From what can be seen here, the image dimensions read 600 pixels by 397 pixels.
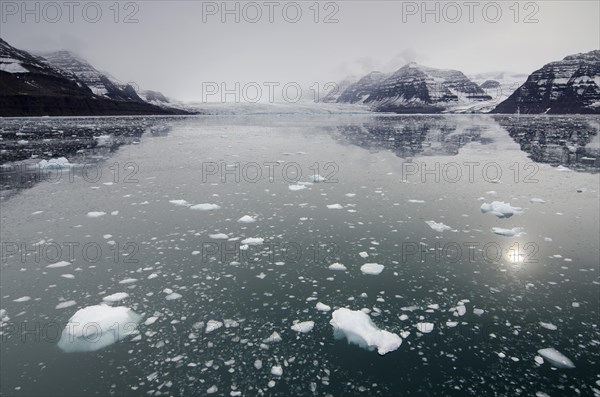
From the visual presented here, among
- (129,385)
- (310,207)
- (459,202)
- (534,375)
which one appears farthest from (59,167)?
(534,375)

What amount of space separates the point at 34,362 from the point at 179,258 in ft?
9.81

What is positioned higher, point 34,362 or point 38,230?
point 38,230

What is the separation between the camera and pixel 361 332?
183 inches

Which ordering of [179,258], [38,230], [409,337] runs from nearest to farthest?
[409,337]
[179,258]
[38,230]

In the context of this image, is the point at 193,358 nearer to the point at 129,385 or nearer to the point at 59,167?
the point at 129,385

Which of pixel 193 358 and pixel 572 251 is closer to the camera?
pixel 193 358

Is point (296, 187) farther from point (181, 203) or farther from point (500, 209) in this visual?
point (500, 209)

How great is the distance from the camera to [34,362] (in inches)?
163

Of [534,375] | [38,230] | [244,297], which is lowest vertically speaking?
→ [534,375]

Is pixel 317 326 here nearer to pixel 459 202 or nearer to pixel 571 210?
pixel 459 202

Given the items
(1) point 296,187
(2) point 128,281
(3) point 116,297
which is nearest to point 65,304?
(3) point 116,297

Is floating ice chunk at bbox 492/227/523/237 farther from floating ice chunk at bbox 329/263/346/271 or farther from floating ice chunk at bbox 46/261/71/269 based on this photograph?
floating ice chunk at bbox 46/261/71/269

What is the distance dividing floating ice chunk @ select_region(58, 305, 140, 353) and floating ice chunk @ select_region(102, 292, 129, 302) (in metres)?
0.31

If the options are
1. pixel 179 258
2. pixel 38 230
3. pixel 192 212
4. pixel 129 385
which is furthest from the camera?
pixel 192 212
